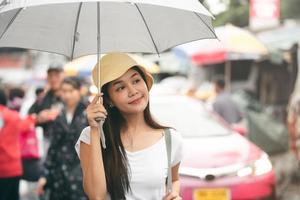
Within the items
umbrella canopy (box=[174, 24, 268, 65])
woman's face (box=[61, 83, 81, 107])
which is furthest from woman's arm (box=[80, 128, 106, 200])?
umbrella canopy (box=[174, 24, 268, 65])

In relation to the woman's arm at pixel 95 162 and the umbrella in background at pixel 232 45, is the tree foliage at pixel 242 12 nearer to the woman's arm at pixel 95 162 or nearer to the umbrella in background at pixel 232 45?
the umbrella in background at pixel 232 45

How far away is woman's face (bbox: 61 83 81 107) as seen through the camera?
19.0 ft

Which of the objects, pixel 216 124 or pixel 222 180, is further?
pixel 216 124

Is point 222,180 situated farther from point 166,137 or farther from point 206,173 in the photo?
point 166,137

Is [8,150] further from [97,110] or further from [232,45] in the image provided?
[232,45]

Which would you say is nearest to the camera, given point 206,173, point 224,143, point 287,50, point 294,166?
point 206,173

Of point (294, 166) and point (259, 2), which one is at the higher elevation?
point (259, 2)

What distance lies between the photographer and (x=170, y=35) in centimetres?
353

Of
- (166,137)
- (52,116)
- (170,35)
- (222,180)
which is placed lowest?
(222,180)

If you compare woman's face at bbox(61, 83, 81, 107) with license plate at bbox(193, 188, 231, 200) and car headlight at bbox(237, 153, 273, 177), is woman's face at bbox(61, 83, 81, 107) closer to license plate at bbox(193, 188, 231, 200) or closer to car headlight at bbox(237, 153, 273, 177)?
license plate at bbox(193, 188, 231, 200)

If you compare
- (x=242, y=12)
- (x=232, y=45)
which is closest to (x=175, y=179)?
(x=232, y=45)

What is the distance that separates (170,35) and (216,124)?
402 cm

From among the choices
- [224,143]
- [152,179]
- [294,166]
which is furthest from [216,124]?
[152,179]

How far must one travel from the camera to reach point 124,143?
10.1 feet
